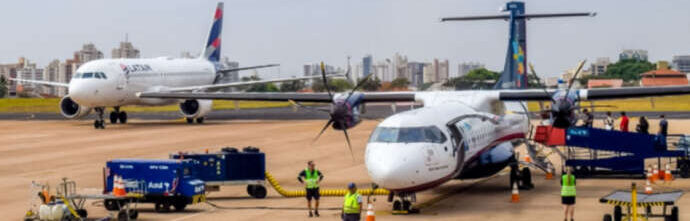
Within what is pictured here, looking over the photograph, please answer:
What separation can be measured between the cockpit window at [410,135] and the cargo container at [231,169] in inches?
169

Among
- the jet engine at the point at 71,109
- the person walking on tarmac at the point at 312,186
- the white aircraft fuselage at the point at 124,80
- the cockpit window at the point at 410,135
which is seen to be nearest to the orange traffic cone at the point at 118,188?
the person walking on tarmac at the point at 312,186

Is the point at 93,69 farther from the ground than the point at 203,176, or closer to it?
farther from the ground

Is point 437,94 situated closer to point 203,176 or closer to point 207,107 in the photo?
point 203,176

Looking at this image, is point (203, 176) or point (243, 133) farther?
point (243, 133)

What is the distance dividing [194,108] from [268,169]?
82.1ft

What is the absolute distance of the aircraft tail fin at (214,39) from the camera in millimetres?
66125

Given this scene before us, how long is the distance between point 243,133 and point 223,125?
24.2 feet

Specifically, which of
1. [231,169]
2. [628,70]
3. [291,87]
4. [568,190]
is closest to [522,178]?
[568,190]

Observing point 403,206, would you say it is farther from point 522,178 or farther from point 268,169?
point 268,169

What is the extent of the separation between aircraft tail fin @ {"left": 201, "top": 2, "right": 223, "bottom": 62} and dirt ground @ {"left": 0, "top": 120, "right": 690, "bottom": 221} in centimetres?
899

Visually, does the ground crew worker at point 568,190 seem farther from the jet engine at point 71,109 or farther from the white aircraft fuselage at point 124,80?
the jet engine at point 71,109

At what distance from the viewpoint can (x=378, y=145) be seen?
68.0ft

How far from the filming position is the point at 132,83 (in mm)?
53344

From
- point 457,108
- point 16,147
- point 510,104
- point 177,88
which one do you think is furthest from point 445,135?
point 177,88
